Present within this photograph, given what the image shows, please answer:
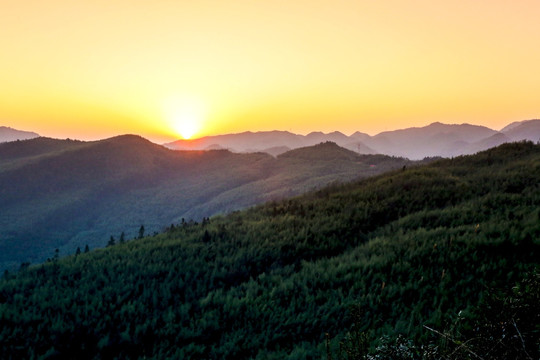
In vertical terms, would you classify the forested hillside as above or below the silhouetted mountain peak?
below

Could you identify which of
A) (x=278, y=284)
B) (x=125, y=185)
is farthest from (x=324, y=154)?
(x=278, y=284)

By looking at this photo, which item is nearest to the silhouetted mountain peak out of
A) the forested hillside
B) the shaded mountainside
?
the shaded mountainside

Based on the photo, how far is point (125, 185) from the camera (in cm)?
6034

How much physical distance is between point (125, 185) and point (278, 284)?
5994 centimetres

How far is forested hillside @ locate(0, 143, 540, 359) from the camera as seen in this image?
236 inches

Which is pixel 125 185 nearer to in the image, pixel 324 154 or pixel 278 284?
pixel 324 154

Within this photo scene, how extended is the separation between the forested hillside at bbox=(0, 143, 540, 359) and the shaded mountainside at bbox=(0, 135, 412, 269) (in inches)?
935

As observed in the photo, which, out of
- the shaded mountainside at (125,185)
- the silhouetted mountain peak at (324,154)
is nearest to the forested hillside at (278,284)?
the shaded mountainside at (125,185)

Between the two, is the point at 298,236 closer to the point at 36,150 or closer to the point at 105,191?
the point at 105,191

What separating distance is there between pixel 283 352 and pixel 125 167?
7057cm

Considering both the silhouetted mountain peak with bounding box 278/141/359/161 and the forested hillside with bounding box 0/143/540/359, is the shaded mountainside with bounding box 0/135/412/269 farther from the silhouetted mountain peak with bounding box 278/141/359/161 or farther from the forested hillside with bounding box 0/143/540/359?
the forested hillside with bounding box 0/143/540/359

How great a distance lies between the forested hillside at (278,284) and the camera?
6.00 meters

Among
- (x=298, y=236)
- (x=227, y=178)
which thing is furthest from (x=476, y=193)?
(x=227, y=178)

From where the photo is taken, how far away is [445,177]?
52.9 feet
